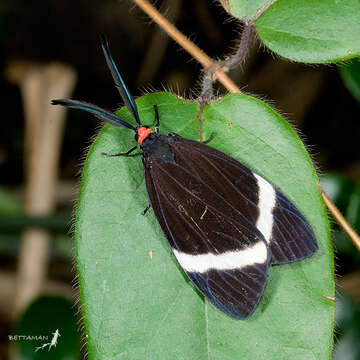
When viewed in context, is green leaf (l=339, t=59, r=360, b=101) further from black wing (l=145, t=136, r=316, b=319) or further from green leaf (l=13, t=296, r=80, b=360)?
green leaf (l=13, t=296, r=80, b=360)

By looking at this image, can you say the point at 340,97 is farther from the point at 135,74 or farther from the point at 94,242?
the point at 94,242

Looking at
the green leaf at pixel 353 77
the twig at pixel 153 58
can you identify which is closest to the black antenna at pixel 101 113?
the green leaf at pixel 353 77

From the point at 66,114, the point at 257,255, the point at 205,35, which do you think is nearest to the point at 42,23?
the point at 66,114

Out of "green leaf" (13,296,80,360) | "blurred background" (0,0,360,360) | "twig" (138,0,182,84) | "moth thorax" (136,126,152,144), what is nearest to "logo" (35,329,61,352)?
"green leaf" (13,296,80,360)

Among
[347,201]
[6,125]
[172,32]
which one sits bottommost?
[6,125]

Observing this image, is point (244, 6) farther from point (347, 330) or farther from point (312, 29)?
point (347, 330)

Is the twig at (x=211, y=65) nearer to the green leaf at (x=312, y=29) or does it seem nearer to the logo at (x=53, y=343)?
the green leaf at (x=312, y=29)

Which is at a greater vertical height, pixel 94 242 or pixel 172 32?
pixel 172 32

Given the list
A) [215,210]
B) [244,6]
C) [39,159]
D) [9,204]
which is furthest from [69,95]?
[215,210]
